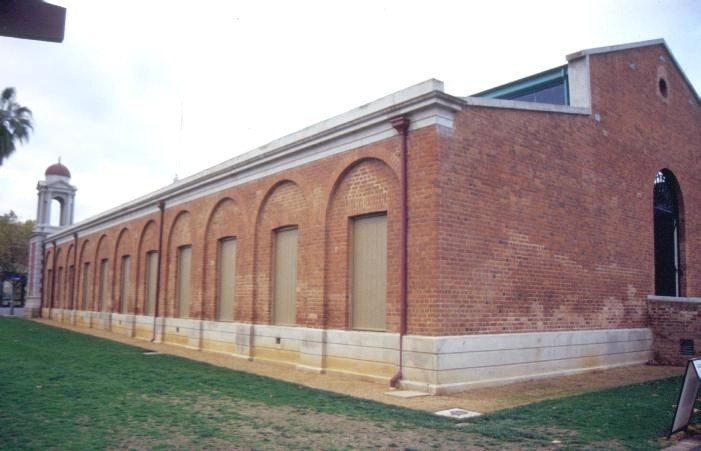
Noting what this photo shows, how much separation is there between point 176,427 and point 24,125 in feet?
98.3

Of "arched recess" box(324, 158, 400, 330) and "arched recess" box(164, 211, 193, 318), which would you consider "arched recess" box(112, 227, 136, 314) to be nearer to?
"arched recess" box(164, 211, 193, 318)

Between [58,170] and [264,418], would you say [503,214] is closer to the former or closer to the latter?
[264,418]

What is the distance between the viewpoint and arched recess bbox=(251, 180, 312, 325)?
48.1 feet

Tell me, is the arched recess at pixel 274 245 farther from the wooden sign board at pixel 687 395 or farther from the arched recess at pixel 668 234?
the arched recess at pixel 668 234

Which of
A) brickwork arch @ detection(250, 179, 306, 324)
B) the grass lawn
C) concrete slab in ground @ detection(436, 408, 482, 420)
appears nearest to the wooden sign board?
the grass lawn

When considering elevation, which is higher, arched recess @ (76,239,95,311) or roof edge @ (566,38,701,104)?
roof edge @ (566,38,701,104)

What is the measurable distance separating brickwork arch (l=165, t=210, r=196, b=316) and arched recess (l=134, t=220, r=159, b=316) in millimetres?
1141

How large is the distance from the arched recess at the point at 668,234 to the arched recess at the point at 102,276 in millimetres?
22975

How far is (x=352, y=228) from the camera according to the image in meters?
13.4

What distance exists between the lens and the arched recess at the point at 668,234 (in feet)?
56.2

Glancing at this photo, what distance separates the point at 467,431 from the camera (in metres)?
7.63

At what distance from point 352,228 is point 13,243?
51.2 meters

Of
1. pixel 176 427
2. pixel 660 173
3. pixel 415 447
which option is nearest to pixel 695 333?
pixel 660 173

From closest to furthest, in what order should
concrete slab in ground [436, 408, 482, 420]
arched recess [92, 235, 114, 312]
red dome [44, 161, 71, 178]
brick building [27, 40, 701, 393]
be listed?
1. concrete slab in ground [436, 408, 482, 420]
2. brick building [27, 40, 701, 393]
3. arched recess [92, 235, 114, 312]
4. red dome [44, 161, 71, 178]
